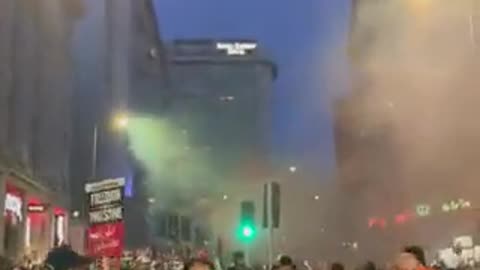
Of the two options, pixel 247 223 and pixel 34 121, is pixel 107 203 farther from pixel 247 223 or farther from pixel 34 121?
pixel 34 121

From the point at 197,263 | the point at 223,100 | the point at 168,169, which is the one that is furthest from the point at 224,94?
the point at 197,263

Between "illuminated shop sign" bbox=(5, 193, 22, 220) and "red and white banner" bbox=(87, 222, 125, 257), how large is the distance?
10666mm

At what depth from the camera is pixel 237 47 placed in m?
79.7

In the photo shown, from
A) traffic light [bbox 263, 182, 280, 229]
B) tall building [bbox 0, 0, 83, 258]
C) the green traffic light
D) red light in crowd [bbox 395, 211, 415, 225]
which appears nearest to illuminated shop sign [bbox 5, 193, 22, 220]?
tall building [bbox 0, 0, 83, 258]

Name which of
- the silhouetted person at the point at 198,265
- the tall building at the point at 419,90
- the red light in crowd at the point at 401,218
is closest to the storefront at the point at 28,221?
the tall building at the point at 419,90

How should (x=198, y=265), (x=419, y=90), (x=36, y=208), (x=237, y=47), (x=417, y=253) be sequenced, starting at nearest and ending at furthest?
(x=198, y=265), (x=417, y=253), (x=419, y=90), (x=36, y=208), (x=237, y=47)

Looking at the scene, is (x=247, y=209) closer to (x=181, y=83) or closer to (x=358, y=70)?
(x=358, y=70)

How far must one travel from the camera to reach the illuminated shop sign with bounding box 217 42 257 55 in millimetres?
76688

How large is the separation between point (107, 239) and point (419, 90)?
592 cm

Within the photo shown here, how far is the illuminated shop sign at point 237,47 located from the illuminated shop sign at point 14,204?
57.4m

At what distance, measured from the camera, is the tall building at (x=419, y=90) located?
1118cm

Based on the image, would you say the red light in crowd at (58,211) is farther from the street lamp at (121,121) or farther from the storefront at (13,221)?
the street lamp at (121,121)

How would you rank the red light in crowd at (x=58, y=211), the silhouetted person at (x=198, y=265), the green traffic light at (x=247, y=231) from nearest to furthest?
the silhouetted person at (x=198, y=265), the green traffic light at (x=247, y=231), the red light in crowd at (x=58, y=211)

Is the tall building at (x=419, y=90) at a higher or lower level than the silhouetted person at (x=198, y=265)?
higher
